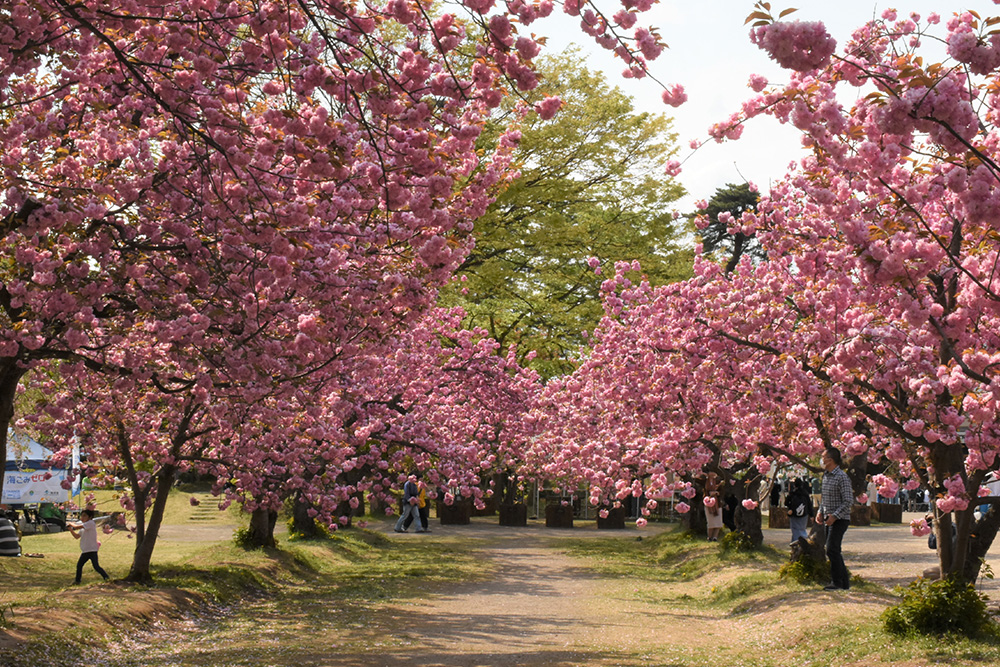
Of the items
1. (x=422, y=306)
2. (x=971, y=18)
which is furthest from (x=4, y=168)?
(x=971, y=18)

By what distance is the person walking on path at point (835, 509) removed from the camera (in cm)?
1273

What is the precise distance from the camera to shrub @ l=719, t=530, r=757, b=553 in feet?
65.6

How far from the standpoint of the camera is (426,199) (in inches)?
313

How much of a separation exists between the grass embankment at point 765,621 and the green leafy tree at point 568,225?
10.6 metres

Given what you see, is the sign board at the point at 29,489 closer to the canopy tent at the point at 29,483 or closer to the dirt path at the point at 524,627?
the canopy tent at the point at 29,483

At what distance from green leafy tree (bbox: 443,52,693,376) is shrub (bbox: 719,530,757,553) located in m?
9.63

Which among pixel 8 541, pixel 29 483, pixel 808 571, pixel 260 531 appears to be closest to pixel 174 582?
pixel 260 531

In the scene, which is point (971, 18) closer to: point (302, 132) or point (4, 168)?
point (302, 132)

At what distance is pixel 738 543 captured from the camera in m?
20.2

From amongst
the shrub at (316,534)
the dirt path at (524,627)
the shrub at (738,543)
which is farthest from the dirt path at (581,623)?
the shrub at (316,534)

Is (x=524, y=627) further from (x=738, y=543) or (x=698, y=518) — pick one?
(x=698, y=518)

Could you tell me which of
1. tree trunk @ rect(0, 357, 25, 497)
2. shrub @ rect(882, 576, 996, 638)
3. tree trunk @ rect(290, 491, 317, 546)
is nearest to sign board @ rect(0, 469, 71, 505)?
tree trunk @ rect(290, 491, 317, 546)

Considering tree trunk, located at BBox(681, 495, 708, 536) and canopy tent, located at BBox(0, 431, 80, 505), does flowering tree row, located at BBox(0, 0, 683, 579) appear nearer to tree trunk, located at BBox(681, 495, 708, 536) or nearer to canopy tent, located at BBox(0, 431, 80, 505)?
tree trunk, located at BBox(681, 495, 708, 536)

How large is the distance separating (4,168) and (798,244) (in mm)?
8920
